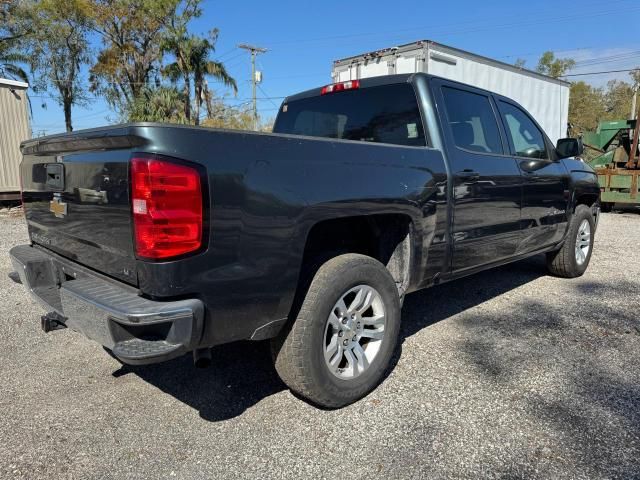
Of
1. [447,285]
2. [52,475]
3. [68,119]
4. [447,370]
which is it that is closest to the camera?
[52,475]

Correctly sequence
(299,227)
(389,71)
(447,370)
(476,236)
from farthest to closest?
(389,71), (476,236), (447,370), (299,227)

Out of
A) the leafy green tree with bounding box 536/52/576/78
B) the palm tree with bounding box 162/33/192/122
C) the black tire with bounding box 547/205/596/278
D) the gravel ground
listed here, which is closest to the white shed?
the gravel ground

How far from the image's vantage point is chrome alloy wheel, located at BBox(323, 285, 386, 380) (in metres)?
2.75

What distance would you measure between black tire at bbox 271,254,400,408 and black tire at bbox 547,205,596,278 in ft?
11.3

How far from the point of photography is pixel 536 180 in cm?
441

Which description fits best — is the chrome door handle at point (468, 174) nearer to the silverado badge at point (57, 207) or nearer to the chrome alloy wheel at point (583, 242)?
the silverado badge at point (57, 207)

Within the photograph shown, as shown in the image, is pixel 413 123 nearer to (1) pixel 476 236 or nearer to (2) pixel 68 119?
(1) pixel 476 236

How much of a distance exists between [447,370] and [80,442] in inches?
87.8

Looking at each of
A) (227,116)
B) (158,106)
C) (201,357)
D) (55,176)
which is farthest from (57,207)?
(227,116)

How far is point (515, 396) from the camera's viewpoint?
2912 millimetres

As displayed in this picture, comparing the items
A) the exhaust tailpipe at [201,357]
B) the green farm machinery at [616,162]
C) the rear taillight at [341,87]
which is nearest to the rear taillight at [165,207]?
the exhaust tailpipe at [201,357]

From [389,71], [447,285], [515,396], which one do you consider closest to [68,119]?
[389,71]

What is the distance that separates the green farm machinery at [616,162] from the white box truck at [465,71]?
1.61 metres

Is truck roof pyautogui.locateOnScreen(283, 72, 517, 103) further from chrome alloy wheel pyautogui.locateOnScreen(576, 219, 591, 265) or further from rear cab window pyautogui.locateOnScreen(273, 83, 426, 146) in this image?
chrome alloy wheel pyautogui.locateOnScreen(576, 219, 591, 265)
